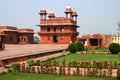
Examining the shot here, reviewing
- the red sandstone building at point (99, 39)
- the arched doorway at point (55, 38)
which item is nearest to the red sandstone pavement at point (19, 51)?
the arched doorway at point (55, 38)

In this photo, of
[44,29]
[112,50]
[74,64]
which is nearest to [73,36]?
[44,29]

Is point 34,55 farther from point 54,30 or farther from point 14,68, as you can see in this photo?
point 54,30

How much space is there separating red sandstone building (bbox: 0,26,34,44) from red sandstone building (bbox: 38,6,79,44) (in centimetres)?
230

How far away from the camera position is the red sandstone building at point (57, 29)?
1364 inches

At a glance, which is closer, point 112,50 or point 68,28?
point 112,50

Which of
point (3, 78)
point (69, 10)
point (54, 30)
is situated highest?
point (69, 10)

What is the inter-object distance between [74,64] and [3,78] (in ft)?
13.1

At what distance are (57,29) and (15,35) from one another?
19.6ft

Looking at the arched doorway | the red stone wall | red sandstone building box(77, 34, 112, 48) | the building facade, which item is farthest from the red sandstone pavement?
the building facade

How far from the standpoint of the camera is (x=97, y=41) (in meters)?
35.8

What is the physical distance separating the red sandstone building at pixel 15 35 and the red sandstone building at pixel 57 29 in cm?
230

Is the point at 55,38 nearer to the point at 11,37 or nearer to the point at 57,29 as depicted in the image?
the point at 57,29

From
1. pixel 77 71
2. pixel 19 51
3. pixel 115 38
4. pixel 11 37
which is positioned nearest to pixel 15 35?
pixel 11 37

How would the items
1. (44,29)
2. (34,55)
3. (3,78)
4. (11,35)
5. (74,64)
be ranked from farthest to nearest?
(44,29), (11,35), (34,55), (74,64), (3,78)
